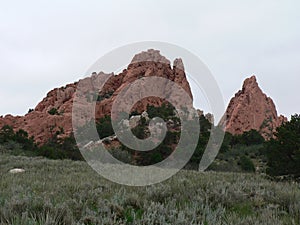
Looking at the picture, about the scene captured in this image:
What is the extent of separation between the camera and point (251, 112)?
76438mm

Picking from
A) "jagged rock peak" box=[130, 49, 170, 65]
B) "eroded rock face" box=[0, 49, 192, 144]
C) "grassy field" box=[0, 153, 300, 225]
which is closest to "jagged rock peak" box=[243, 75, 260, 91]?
"eroded rock face" box=[0, 49, 192, 144]

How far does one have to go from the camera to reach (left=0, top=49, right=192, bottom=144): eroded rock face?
60.2 metres

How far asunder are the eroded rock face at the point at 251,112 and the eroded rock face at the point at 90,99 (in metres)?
12.0

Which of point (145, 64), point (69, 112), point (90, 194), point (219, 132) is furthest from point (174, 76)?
point (90, 194)

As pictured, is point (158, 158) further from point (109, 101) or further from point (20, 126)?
point (20, 126)

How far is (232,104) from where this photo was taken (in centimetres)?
8088

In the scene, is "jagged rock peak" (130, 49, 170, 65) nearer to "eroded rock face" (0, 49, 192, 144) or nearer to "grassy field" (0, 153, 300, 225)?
"eroded rock face" (0, 49, 192, 144)

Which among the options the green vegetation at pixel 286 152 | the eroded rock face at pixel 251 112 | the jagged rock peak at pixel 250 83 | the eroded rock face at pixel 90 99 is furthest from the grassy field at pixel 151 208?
the jagged rock peak at pixel 250 83

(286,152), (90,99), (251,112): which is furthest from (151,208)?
(251,112)

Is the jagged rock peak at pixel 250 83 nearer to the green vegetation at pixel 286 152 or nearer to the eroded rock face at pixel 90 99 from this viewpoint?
the eroded rock face at pixel 90 99

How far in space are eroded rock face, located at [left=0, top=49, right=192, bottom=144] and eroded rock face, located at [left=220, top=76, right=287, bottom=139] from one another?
12012mm

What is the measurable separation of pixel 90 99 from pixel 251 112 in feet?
127

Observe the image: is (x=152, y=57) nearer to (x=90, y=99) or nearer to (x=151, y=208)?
(x=90, y=99)

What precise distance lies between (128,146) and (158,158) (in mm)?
4534
